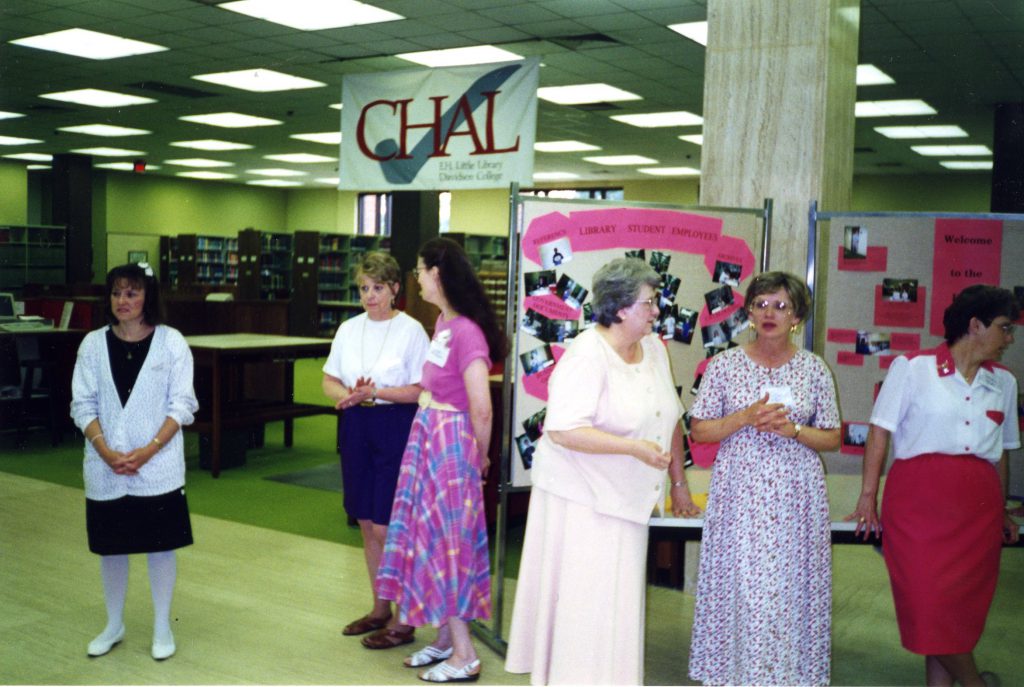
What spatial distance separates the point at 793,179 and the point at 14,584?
12.8 feet

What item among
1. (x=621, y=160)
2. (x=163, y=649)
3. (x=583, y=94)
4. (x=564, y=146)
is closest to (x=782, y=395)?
(x=163, y=649)

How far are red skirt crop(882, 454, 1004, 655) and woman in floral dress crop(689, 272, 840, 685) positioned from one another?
33 centimetres

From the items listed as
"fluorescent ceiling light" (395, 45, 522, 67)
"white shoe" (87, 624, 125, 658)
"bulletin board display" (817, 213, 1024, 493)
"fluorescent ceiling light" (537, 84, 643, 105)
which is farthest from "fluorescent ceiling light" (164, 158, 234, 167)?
"bulletin board display" (817, 213, 1024, 493)

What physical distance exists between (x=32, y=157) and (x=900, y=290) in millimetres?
18565

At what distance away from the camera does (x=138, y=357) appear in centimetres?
338

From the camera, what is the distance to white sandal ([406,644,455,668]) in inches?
136

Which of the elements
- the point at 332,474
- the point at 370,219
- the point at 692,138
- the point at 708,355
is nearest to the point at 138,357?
the point at 708,355

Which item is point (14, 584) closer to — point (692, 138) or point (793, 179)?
point (793, 179)

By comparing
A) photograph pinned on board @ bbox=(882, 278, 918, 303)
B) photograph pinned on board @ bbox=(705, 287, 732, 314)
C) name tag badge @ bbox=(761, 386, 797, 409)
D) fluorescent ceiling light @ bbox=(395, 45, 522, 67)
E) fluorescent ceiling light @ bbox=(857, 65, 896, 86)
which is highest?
fluorescent ceiling light @ bbox=(395, 45, 522, 67)

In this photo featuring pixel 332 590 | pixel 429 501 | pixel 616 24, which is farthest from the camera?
pixel 616 24

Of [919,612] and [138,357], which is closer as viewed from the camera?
[919,612]

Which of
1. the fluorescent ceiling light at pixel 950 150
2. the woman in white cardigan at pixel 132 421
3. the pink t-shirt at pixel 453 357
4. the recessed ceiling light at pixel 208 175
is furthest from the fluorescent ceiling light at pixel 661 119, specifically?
the recessed ceiling light at pixel 208 175

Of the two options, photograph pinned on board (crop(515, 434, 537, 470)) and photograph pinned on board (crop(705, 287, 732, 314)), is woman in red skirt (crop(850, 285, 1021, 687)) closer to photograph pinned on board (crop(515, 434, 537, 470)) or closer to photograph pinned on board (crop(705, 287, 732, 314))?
photograph pinned on board (crop(705, 287, 732, 314))

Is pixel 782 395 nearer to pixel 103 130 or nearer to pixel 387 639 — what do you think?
pixel 387 639
